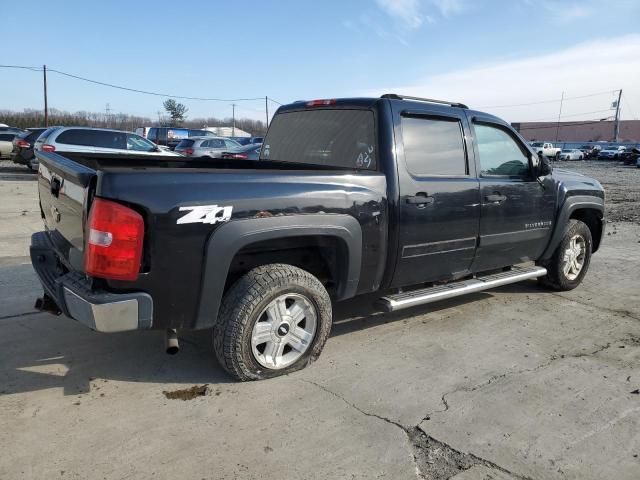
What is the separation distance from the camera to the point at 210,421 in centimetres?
298

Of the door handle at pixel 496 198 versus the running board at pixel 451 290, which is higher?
the door handle at pixel 496 198

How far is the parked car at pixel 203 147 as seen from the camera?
20.2 metres

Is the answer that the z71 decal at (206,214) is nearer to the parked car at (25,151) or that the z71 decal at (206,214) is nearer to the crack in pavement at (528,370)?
the crack in pavement at (528,370)

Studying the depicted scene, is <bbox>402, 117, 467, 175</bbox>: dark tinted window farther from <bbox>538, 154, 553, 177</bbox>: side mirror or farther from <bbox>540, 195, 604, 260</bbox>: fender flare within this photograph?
<bbox>540, 195, 604, 260</bbox>: fender flare

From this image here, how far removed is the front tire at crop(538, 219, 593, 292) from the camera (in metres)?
5.58

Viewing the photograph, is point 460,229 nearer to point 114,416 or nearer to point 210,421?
point 210,421

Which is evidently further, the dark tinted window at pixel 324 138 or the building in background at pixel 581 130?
the building in background at pixel 581 130

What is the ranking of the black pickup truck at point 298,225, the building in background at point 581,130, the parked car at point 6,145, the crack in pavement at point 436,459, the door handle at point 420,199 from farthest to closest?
the building in background at point 581,130
the parked car at point 6,145
the door handle at point 420,199
the black pickup truck at point 298,225
the crack in pavement at point 436,459

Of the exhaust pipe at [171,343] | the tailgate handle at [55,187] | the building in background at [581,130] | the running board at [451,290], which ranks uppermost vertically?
the building in background at [581,130]

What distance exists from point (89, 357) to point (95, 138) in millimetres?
12188

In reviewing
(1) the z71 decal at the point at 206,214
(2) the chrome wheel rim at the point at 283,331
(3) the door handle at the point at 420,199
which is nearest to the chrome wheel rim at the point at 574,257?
(3) the door handle at the point at 420,199

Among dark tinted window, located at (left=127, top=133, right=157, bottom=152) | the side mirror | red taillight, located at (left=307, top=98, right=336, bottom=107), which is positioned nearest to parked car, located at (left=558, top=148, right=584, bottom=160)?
dark tinted window, located at (left=127, top=133, right=157, bottom=152)

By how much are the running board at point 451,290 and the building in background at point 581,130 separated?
9625 centimetres

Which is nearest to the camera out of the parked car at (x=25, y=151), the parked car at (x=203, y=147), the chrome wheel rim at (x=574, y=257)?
the chrome wheel rim at (x=574, y=257)
